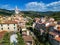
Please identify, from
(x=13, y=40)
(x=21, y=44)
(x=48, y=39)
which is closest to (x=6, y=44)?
(x=21, y=44)

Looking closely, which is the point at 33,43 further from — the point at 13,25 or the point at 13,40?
the point at 13,25

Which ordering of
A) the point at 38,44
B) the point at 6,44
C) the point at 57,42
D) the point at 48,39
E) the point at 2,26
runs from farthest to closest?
the point at 2,26 → the point at 48,39 → the point at 38,44 → the point at 57,42 → the point at 6,44

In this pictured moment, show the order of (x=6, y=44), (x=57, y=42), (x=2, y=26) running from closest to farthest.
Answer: (x=6, y=44) → (x=57, y=42) → (x=2, y=26)

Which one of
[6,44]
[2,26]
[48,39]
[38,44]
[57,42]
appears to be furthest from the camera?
[2,26]

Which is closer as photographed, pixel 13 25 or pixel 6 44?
pixel 6 44

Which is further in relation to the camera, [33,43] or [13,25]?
[13,25]

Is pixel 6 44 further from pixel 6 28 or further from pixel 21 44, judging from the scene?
pixel 6 28

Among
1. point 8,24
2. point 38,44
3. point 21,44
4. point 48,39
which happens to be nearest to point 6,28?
point 8,24

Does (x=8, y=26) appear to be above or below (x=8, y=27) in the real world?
above

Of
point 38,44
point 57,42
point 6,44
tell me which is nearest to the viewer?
point 6,44
